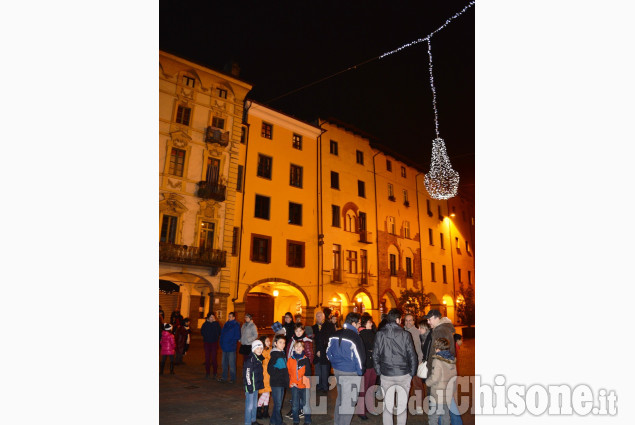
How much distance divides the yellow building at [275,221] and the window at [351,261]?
122 inches

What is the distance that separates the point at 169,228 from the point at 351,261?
13.2 metres

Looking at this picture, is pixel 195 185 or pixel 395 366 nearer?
pixel 395 366

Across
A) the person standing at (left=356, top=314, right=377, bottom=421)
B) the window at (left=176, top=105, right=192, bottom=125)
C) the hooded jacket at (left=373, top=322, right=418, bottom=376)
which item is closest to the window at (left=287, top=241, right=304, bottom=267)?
the window at (left=176, top=105, right=192, bottom=125)

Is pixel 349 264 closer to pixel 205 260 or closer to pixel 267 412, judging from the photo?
pixel 205 260

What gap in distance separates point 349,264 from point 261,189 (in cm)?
861

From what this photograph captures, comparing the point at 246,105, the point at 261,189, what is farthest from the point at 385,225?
the point at 246,105

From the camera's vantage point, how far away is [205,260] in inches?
805

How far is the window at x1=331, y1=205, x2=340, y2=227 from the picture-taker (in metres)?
28.1

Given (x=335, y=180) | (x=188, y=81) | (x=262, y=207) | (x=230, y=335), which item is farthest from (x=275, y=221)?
(x=230, y=335)

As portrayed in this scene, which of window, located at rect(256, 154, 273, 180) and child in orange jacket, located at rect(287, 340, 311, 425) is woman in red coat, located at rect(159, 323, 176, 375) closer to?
child in orange jacket, located at rect(287, 340, 311, 425)

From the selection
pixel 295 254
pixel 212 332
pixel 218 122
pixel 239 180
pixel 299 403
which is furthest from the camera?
pixel 295 254

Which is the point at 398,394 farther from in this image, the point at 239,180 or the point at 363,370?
the point at 239,180

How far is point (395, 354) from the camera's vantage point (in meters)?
5.98
